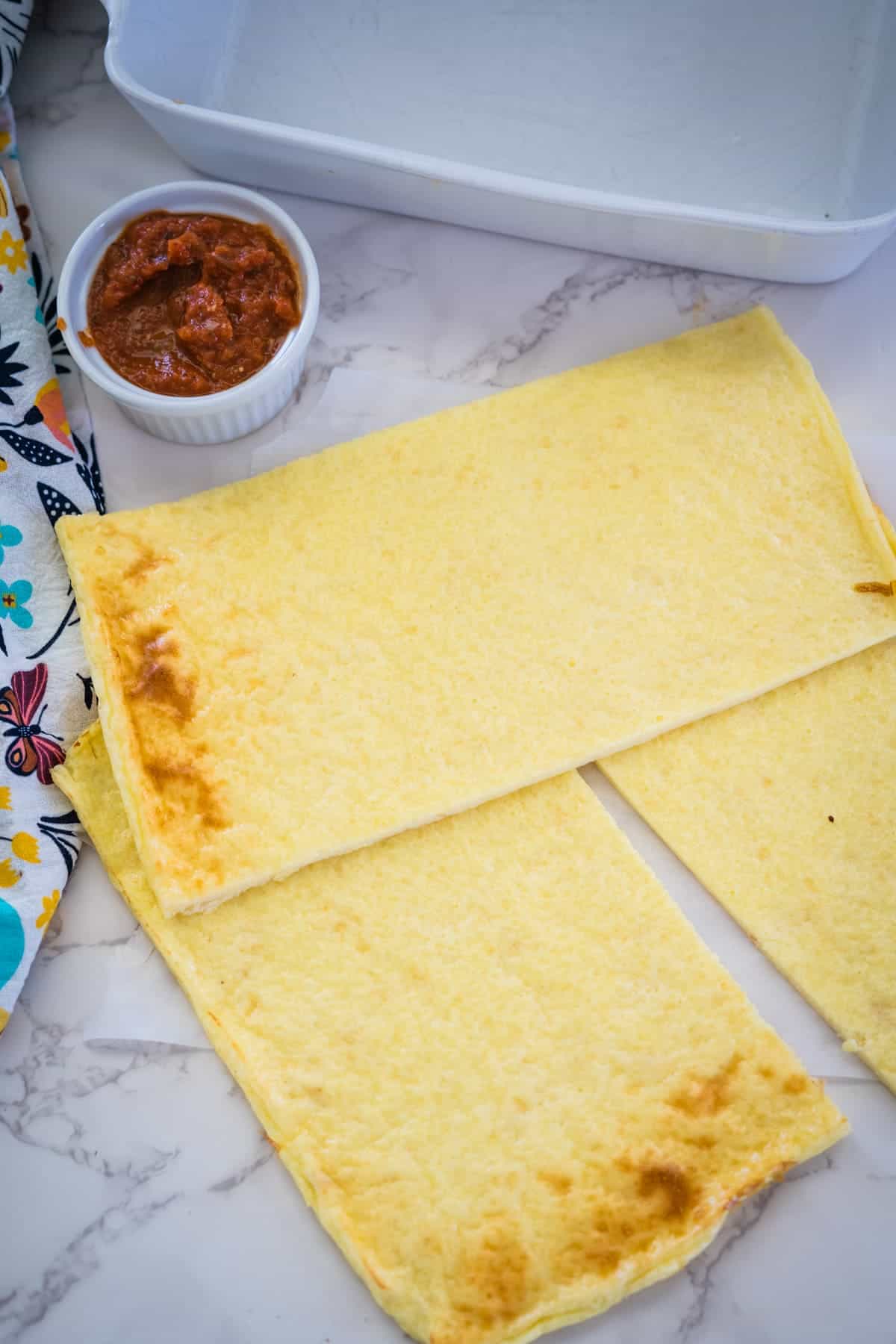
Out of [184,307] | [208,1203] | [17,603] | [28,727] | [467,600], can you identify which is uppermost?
[184,307]

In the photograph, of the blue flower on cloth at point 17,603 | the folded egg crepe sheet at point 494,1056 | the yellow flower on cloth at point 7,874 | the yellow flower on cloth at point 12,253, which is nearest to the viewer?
the folded egg crepe sheet at point 494,1056

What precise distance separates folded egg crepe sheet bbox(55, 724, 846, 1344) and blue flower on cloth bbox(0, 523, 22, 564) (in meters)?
0.37

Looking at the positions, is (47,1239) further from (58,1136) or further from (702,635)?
(702,635)

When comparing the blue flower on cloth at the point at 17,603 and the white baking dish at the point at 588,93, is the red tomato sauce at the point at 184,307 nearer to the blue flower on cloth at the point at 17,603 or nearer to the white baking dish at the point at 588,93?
the white baking dish at the point at 588,93

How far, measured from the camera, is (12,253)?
214cm

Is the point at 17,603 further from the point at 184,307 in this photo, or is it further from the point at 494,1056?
the point at 494,1056

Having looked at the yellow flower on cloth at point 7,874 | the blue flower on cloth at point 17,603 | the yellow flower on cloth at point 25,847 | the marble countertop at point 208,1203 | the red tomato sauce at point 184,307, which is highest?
the red tomato sauce at point 184,307

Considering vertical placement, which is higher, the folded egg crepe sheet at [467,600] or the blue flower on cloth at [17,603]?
the folded egg crepe sheet at [467,600]

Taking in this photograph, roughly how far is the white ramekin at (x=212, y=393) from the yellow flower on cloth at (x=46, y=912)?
0.86 m

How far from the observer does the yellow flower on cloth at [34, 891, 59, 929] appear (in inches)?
75.2

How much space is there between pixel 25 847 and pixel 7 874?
0.18 ft

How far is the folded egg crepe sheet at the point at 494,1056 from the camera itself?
176cm

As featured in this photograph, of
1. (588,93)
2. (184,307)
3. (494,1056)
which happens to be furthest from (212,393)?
(494,1056)

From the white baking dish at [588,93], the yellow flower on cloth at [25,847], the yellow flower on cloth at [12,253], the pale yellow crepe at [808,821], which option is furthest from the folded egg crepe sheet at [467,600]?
the yellow flower on cloth at [12,253]
